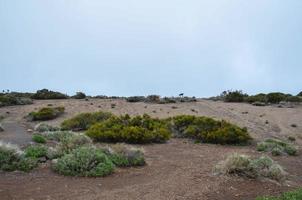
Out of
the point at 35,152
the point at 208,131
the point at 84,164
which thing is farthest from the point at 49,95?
the point at 84,164

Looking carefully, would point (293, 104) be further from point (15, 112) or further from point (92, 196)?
point (92, 196)

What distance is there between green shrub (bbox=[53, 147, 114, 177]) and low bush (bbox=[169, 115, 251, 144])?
7382 mm

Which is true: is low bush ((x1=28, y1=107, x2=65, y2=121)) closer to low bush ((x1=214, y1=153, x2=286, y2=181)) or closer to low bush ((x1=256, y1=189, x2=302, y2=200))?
low bush ((x1=214, y1=153, x2=286, y2=181))

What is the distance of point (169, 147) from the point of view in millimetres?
16219

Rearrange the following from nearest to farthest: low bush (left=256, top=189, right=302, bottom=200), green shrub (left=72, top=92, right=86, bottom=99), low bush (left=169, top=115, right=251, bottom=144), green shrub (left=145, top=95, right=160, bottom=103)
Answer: low bush (left=256, top=189, right=302, bottom=200) < low bush (left=169, top=115, right=251, bottom=144) < green shrub (left=145, top=95, right=160, bottom=103) < green shrub (left=72, top=92, right=86, bottom=99)

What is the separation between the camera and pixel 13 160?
449 inches

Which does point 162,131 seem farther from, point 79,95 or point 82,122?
point 79,95

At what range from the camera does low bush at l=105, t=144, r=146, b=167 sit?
1205cm

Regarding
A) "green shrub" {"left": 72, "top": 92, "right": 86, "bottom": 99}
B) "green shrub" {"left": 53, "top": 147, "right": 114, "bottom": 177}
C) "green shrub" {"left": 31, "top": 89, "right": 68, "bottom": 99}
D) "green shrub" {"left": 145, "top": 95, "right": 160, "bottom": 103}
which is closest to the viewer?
"green shrub" {"left": 53, "top": 147, "right": 114, "bottom": 177}

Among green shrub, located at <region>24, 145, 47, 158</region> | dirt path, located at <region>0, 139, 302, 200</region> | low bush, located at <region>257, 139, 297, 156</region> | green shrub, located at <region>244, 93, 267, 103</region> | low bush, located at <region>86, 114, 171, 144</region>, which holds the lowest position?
dirt path, located at <region>0, 139, 302, 200</region>

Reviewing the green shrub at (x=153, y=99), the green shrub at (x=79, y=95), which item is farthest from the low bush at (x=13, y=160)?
the green shrub at (x=79, y=95)

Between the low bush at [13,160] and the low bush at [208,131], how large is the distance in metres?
8.30

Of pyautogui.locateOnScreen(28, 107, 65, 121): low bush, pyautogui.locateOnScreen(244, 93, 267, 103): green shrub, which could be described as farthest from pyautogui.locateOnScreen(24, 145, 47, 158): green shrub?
pyautogui.locateOnScreen(244, 93, 267, 103): green shrub

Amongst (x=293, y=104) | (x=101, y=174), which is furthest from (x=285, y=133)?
(x=101, y=174)
